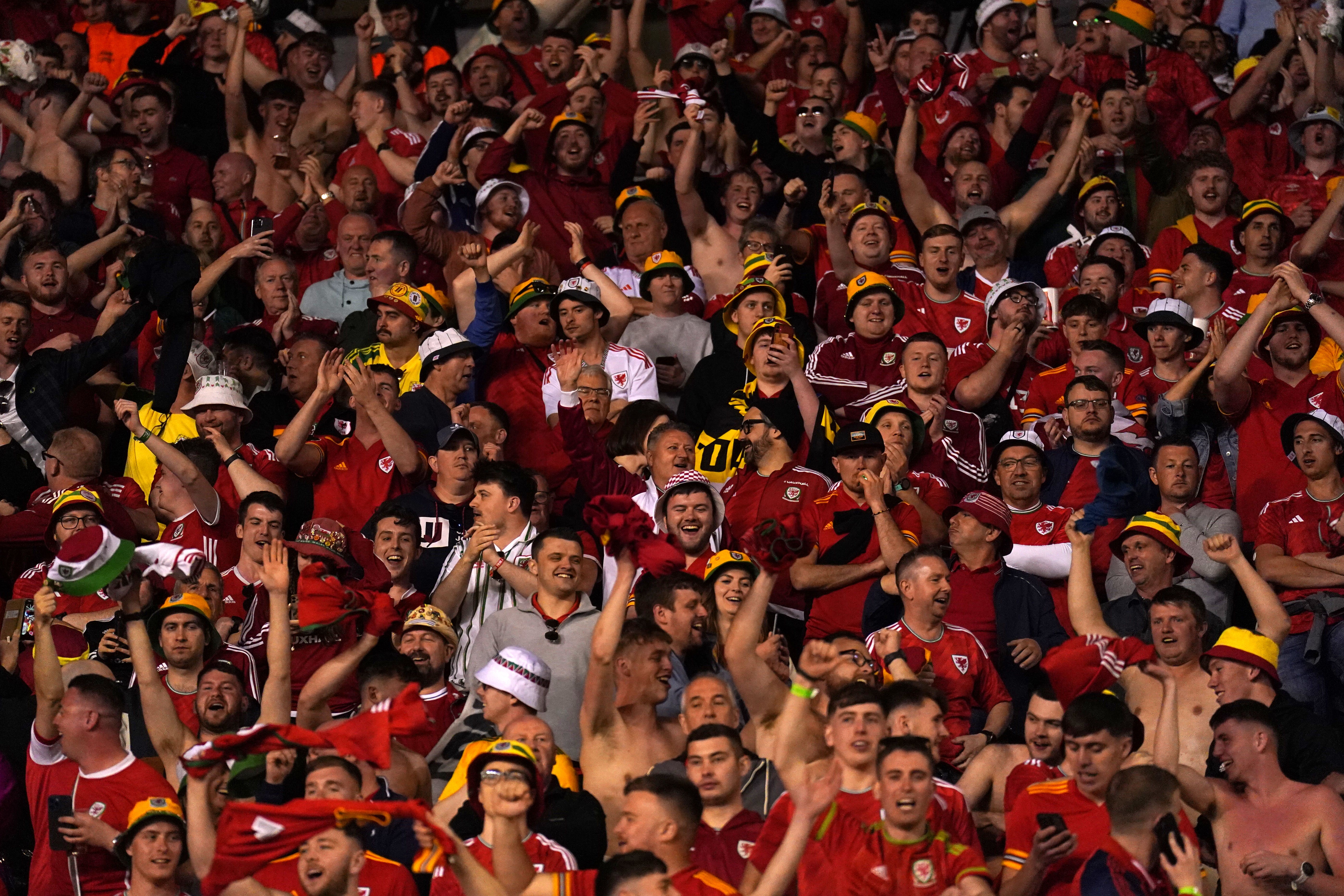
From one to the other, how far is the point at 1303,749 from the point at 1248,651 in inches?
16.7

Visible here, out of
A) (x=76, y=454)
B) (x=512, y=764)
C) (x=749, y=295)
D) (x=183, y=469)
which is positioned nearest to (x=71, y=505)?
(x=183, y=469)

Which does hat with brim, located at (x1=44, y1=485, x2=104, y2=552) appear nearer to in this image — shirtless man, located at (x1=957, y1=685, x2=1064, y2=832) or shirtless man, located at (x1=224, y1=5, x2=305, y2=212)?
shirtless man, located at (x1=224, y1=5, x2=305, y2=212)

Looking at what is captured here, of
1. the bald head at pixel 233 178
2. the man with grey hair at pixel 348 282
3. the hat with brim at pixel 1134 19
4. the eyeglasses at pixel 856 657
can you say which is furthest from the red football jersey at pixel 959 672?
the hat with brim at pixel 1134 19

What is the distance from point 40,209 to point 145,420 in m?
2.10

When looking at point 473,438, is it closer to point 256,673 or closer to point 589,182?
point 256,673

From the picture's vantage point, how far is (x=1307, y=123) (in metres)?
12.2

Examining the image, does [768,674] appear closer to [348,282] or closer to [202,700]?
[202,700]

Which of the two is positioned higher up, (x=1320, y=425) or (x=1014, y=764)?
(x=1320, y=425)

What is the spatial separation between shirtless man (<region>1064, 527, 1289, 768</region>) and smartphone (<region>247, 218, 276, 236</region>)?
19.9 ft

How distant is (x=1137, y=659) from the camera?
830 centimetres

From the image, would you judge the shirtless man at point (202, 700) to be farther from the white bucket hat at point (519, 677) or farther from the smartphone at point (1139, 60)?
the smartphone at point (1139, 60)

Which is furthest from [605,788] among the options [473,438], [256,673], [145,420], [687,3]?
[687,3]

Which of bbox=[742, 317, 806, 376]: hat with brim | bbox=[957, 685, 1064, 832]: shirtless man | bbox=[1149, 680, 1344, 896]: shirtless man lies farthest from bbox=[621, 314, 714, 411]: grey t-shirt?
bbox=[1149, 680, 1344, 896]: shirtless man

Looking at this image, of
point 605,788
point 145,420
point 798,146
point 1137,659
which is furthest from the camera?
point 798,146
